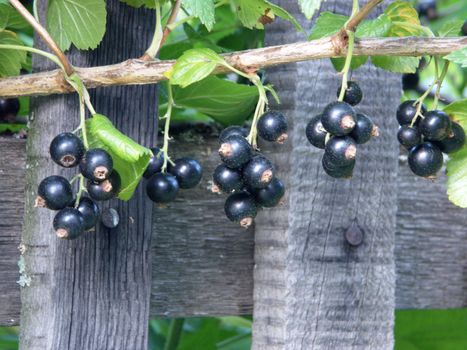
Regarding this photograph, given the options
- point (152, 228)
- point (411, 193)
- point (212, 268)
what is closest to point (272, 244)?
point (212, 268)

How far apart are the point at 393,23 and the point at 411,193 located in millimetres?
624

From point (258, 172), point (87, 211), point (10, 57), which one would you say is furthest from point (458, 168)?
point (10, 57)

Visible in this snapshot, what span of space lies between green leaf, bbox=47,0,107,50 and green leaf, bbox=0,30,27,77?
70mm

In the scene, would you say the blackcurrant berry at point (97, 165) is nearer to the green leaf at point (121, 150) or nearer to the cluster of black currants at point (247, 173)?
the green leaf at point (121, 150)

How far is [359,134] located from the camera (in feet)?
3.34

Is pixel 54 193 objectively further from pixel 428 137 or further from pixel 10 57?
pixel 428 137

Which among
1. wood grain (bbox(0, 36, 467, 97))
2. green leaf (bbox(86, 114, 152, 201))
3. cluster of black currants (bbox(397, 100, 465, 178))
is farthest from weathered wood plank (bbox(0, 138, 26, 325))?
cluster of black currants (bbox(397, 100, 465, 178))

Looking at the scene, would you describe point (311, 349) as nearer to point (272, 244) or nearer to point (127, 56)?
point (272, 244)

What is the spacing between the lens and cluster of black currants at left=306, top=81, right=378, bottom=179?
98cm

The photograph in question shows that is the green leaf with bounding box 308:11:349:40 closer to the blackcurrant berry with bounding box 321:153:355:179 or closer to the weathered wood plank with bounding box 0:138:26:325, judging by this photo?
the blackcurrant berry with bounding box 321:153:355:179

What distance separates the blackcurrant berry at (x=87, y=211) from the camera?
3.47ft

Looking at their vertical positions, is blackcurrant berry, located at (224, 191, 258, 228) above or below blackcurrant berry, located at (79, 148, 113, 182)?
below

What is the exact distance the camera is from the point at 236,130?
1.08 meters

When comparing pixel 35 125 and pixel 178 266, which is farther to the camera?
pixel 178 266
